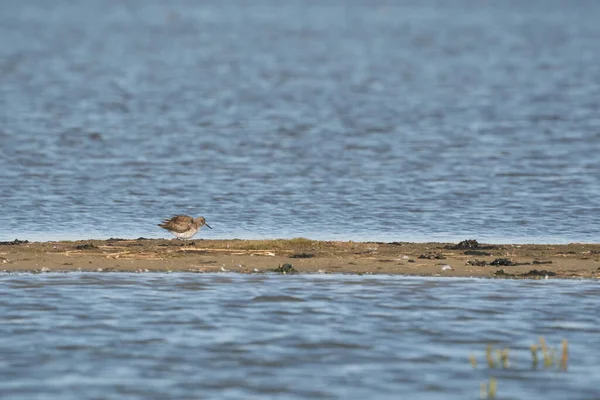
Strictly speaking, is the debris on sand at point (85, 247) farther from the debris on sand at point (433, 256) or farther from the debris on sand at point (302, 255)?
the debris on sand at point (433, 256)

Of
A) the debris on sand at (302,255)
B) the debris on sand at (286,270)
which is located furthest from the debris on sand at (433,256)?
the debris on sand at (286,270)

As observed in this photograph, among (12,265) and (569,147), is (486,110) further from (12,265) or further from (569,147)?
(12,265)

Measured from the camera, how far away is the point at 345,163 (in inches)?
1272

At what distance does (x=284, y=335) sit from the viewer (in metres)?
14.5

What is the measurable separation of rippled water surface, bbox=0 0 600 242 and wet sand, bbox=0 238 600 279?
2.29 metres

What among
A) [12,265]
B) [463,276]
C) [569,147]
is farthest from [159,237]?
[569,147]

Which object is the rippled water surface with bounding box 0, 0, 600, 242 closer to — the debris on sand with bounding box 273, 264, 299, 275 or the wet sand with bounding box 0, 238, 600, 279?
the wet sand with bounding box 0, 238, 600, 279

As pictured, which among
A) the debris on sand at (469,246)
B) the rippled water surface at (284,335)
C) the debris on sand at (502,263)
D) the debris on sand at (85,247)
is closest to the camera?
the rippled water surface at (284,335)

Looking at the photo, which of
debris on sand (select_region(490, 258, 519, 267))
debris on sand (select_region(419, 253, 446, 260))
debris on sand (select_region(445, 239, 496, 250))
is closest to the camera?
debris on sand (select_region(490, 258, 519, 267))

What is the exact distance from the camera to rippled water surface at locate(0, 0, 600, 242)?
24.3 metres

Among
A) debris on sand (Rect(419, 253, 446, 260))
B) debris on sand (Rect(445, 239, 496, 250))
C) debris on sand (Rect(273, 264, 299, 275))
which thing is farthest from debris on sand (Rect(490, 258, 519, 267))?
debris on sand (Rect(273, 264, 299, 275))

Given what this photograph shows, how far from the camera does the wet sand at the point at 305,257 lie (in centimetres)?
1812

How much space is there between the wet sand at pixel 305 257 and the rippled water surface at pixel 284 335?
51cm

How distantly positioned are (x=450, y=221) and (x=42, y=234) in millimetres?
6450
